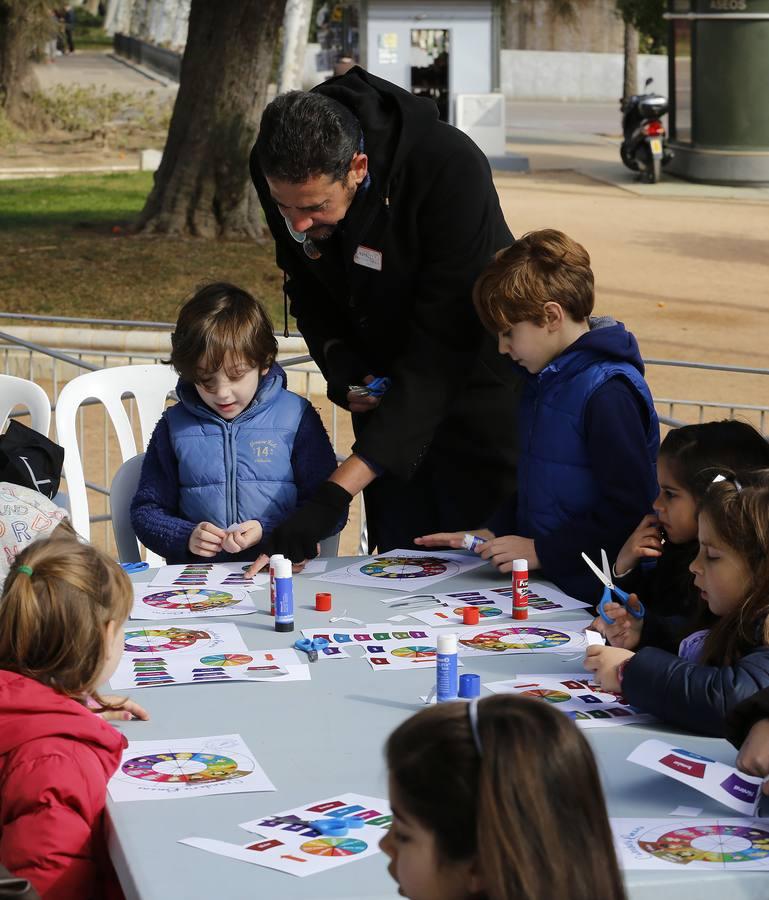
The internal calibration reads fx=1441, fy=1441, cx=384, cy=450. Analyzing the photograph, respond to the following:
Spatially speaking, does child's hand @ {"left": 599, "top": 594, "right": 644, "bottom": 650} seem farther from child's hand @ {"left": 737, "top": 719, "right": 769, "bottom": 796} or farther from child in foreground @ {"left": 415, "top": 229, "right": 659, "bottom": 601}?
child's hand @ {"left": 737, "top": 719, "right": 769, "bottom": 796}

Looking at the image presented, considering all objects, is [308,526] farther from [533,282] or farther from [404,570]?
[533,282]

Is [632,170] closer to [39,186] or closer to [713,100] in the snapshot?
[713,100]

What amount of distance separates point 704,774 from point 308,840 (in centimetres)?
76

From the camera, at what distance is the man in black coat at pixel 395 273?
3.80 m

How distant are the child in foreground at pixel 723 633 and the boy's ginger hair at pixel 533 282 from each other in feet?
3.17

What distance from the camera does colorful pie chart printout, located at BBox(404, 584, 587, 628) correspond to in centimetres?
364

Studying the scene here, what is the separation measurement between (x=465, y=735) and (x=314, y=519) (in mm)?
2276

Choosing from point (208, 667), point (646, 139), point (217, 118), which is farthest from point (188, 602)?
point (646, 139)

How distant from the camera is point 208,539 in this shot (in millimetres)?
4023

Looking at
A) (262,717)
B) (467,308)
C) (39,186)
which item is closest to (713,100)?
(39,186)

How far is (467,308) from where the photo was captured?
4.14 m

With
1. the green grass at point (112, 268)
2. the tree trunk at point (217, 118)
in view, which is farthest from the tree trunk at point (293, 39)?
the tree trunk at point (217, 118)

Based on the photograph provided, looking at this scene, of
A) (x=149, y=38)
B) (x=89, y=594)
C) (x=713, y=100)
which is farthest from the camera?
(x=149, y=38)

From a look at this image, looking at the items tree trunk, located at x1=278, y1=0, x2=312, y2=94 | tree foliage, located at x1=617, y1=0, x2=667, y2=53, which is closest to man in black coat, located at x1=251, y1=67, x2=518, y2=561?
tree foliage, located at x1=617, y1=0, x2=667, y2=53
